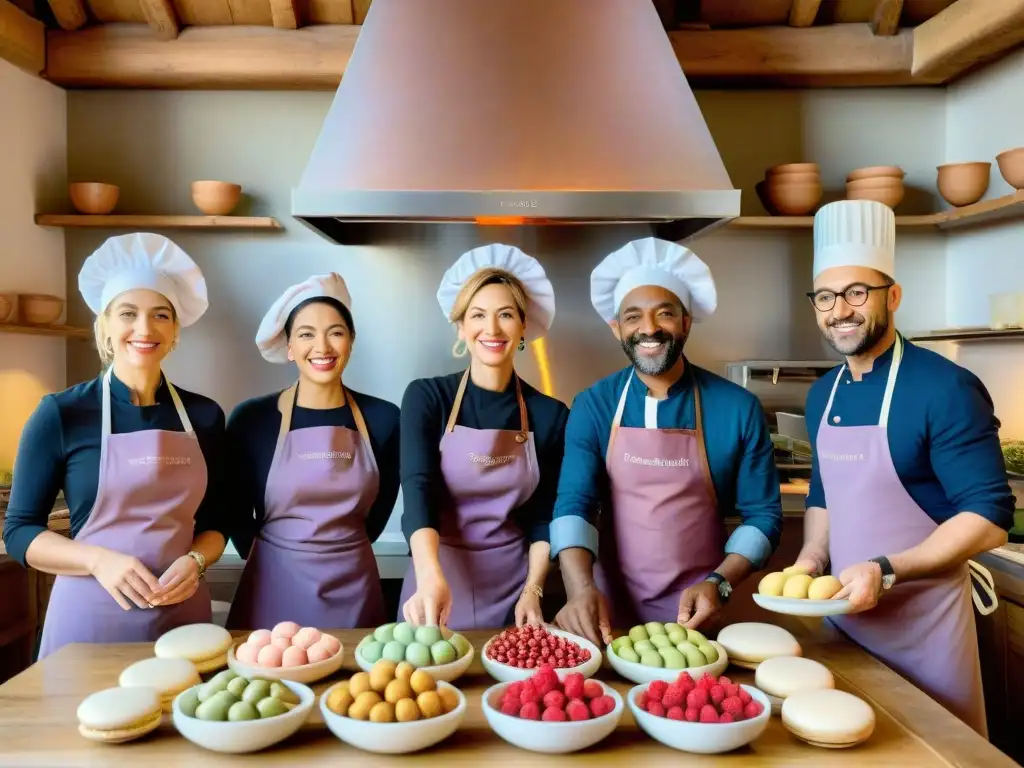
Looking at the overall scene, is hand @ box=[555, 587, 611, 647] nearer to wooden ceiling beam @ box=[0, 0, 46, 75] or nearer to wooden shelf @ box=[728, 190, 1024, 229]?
wooden shelf @ box=[728, 190, 1024, 229]

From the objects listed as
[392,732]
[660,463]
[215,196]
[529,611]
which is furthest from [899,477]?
[215,196]

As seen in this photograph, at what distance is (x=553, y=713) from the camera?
1.30m

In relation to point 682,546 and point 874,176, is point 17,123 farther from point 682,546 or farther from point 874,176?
point 874,176

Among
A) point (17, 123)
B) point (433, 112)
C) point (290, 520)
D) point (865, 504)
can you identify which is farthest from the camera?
point (17, 123)

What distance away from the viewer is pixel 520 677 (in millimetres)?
1517

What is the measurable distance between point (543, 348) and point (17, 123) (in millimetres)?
2188

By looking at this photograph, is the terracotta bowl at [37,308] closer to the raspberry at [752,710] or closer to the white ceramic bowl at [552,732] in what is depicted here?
the white ceramic bowl at [552,732]


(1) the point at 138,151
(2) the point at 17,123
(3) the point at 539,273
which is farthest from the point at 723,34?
(2) the point at 17,123

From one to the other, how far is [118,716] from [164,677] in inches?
6.7

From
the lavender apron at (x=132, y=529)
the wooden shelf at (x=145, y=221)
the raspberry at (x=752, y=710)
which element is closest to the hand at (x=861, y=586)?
the raspberry at (x=752, y=710)

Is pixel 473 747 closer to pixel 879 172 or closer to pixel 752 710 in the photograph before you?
pixel 752 710

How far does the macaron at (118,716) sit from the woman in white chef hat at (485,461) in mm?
926

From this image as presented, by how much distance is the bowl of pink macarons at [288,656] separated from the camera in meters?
1.54

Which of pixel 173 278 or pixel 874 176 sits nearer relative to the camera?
pixel 173 278
